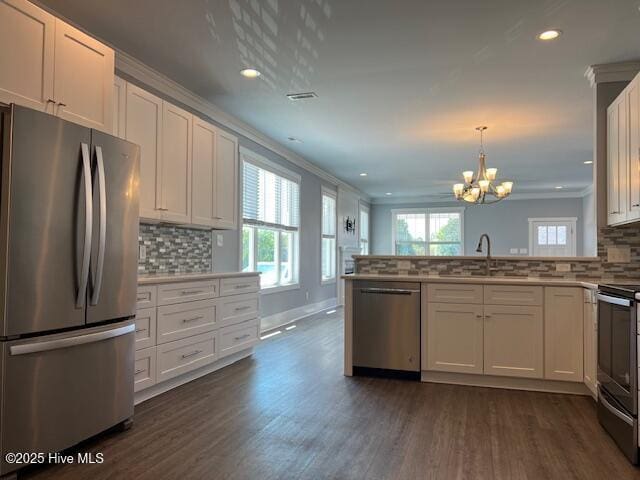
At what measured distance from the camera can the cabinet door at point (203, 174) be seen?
402 centimetres

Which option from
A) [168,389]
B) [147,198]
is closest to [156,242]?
[147,198]

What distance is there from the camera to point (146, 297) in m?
3.20

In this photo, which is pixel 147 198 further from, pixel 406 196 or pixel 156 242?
pixel 406 196

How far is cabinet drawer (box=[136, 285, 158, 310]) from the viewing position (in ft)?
10.3

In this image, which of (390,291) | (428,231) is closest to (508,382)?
(390,291)

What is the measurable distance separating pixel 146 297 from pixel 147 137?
46.9 inches

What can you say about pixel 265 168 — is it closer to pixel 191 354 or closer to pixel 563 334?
pixel 191 354

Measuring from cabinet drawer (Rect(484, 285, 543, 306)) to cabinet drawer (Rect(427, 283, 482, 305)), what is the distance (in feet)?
0.25

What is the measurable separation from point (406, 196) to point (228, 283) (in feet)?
27.3

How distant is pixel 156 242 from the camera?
396 centimetres

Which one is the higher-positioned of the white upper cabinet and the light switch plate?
the white upper cabinet

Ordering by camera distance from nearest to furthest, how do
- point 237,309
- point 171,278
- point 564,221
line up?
point 171,278 < point 237,309 < point 564,221

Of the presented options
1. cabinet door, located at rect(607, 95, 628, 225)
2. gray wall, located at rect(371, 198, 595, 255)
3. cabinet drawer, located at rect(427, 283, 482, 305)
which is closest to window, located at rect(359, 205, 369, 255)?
gray wall, located at rect(371, 198, 595, 255)

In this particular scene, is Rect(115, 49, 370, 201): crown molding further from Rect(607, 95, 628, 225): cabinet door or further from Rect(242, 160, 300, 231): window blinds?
Rect(607, 95, 628, 225): cabinet door
